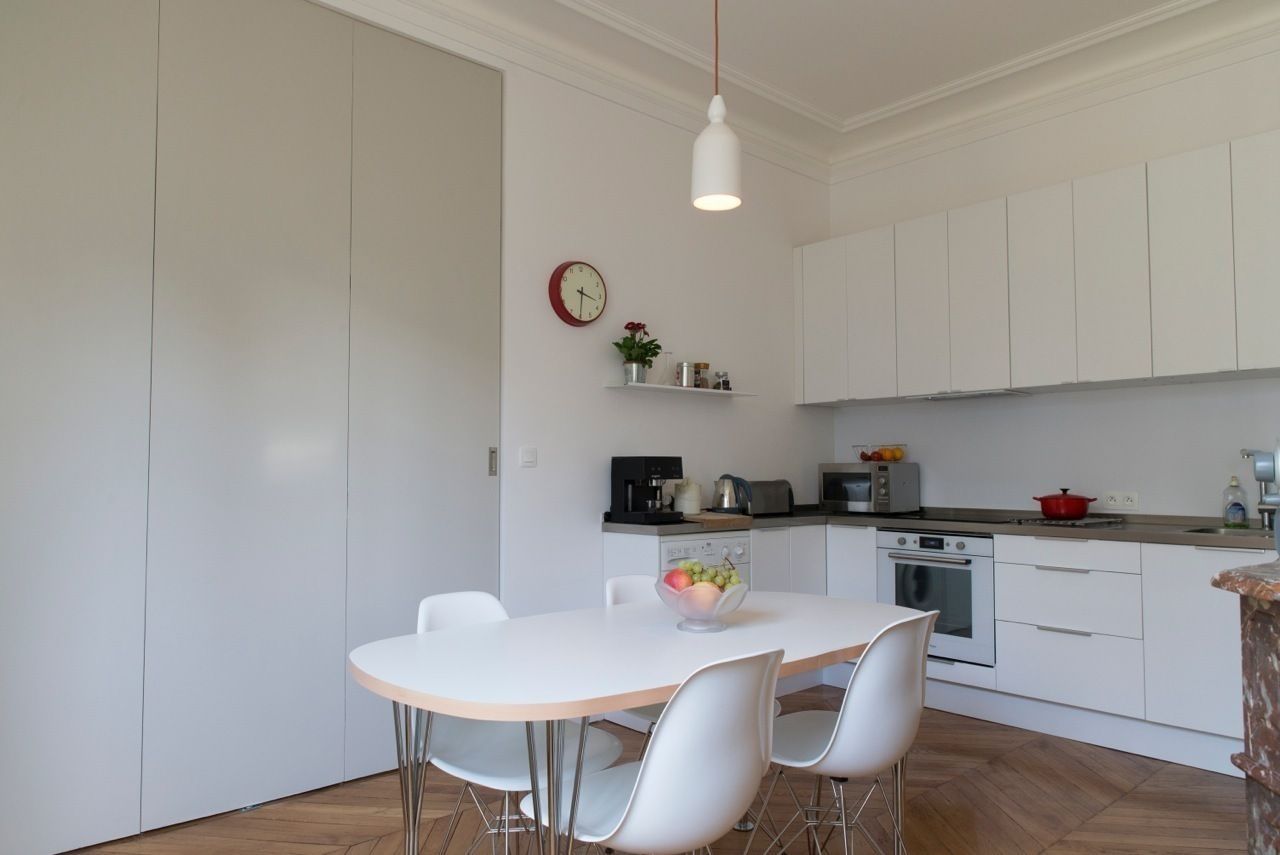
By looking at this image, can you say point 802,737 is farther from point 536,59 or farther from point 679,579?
point 536,59

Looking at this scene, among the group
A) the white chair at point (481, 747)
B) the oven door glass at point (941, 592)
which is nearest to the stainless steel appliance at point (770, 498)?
the oven door glass at point (941, 592)

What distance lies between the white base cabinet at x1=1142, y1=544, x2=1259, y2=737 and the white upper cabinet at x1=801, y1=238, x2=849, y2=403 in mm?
1932

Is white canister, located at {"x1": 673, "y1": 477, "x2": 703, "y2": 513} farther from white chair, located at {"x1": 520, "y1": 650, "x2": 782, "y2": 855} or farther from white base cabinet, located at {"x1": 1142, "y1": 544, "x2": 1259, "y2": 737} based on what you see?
white chair, located at {"x1": 520, "y1": 650, "x2": 782, "y2": 855}

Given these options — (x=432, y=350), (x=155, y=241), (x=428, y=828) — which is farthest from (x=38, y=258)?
(x=428, y=828)

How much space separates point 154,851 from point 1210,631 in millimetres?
3712

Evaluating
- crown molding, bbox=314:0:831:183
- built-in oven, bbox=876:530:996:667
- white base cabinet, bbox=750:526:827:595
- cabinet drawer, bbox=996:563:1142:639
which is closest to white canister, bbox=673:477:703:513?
white base cabinet, bbox=750:526:827:595

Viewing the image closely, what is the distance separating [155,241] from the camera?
2766 millimetres

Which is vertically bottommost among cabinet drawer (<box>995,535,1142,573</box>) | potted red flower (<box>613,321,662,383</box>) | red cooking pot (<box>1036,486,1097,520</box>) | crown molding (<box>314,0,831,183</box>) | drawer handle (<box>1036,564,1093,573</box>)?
drawer handle (<box>1036,564,1093,573</box>)

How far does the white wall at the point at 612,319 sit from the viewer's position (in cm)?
374

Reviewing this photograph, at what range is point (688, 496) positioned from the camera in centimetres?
418

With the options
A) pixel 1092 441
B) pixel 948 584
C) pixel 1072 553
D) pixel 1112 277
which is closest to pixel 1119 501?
pixel 1092 441

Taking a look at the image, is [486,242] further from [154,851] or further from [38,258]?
[154,851]

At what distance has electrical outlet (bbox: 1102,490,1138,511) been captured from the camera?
13.1ft

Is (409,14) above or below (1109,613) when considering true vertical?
above
